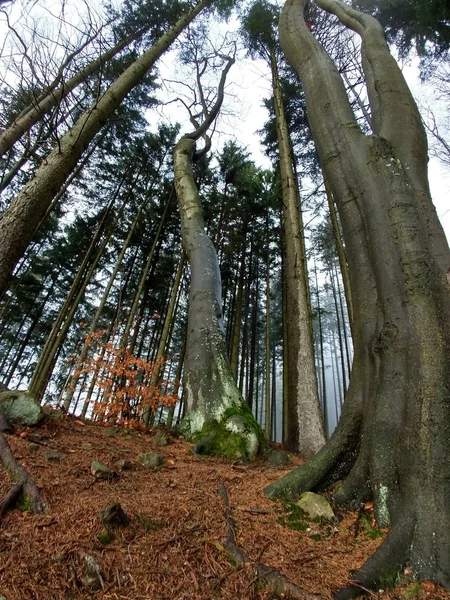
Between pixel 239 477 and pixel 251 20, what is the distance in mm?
13155

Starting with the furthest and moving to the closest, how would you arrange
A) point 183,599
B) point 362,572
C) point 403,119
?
point 403,119 → point 362,572 → point 183,599

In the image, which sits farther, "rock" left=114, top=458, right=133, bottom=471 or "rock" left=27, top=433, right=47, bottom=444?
"rock" left=27, top=433, right=47, bottom=444

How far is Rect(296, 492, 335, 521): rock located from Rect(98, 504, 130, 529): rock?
110 cm

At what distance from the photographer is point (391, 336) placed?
1941 mm

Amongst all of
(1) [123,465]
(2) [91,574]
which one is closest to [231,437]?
(1) [123,465]

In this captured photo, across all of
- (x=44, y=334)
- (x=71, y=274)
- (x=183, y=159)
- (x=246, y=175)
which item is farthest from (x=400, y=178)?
(x=44, y=334)

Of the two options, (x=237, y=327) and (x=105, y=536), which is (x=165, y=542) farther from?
(x=237, y=327)

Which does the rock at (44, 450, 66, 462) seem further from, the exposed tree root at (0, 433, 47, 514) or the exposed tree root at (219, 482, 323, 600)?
the exposed tree root at (219, 482, 323, 600)

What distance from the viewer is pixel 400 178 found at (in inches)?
93.4

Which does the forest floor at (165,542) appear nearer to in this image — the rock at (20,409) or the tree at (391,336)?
the tree at (391,336)

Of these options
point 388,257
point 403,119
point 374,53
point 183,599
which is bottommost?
point 183,599

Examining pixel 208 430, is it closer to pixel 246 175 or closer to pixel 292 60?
pixel 292 60

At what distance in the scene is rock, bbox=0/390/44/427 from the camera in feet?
9.84

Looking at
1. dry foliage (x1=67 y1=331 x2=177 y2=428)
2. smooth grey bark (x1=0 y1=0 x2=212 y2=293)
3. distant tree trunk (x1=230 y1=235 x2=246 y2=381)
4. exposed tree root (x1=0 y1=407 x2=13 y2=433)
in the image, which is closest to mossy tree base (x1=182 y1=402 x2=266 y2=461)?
dry foliage (x1=67 y1=331 x2=177 y2=428)
